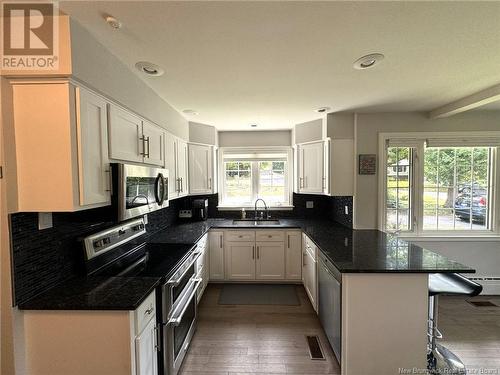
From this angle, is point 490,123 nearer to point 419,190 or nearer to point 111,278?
point 419,190

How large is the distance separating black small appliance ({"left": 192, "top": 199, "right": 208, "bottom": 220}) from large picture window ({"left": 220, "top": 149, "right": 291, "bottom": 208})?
0.36m

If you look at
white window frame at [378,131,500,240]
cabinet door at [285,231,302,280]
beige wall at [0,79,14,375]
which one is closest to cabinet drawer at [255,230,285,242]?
cabinet door at [285,231,302,280]

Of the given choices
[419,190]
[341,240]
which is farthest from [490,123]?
[341,240]

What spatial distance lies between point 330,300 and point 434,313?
2.69 ft

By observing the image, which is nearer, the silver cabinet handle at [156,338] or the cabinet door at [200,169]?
the silver cabinet handle at [156,338]

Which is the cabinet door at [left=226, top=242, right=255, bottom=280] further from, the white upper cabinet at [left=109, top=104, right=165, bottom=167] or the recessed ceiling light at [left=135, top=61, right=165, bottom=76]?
the recessed ceiling light at [left=135, top=61, right=165, bottom=76]

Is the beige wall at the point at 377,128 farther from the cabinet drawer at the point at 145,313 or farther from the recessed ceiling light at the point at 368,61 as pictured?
the cabinet drawer at the point at 145,313

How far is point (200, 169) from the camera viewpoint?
11.2 feet

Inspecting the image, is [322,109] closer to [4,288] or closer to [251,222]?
[251,222]

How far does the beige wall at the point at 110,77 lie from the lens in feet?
4.02

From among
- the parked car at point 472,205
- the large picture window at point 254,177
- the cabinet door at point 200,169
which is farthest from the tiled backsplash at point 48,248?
the parked car at point 472,205

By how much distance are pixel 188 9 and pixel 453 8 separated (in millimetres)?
1279

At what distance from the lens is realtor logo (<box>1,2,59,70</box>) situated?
3.81ft

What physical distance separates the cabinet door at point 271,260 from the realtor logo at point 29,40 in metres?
2.78
